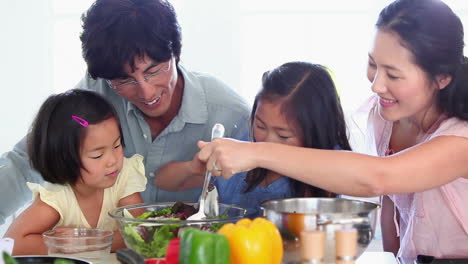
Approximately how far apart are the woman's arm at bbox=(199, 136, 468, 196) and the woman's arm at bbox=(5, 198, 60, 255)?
683mm

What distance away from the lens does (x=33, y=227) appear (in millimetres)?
1942

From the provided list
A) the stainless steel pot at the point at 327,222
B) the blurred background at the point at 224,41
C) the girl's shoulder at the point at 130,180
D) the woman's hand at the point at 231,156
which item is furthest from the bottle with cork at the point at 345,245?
the blurred background at the point at 224,41

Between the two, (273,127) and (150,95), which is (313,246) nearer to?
(273,127)

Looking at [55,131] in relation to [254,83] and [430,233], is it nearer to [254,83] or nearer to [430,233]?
[430,233]

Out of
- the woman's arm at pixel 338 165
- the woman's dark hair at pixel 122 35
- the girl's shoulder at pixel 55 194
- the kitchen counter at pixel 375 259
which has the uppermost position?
the woman's dark hair at pixel 122 35

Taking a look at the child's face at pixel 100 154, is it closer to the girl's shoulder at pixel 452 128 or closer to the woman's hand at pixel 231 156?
the woman's hand at pixel 231 156

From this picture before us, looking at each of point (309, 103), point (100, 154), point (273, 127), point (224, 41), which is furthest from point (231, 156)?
point (224, 41)

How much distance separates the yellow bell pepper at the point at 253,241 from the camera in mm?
1165

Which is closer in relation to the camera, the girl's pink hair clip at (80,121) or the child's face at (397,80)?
the child's face at (397,80)

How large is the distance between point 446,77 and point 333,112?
0.37 meters

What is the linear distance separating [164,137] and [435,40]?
0.96 m

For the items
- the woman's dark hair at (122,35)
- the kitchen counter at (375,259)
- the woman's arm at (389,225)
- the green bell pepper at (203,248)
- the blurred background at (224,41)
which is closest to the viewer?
the green bell pepper at (203,248)

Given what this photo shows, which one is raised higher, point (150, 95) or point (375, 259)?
point (150, 95)

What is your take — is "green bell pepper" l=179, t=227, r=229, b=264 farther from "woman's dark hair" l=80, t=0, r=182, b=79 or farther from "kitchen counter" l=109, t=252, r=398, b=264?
"woman's dark hair" l=80, t=0, r=182, b=79
